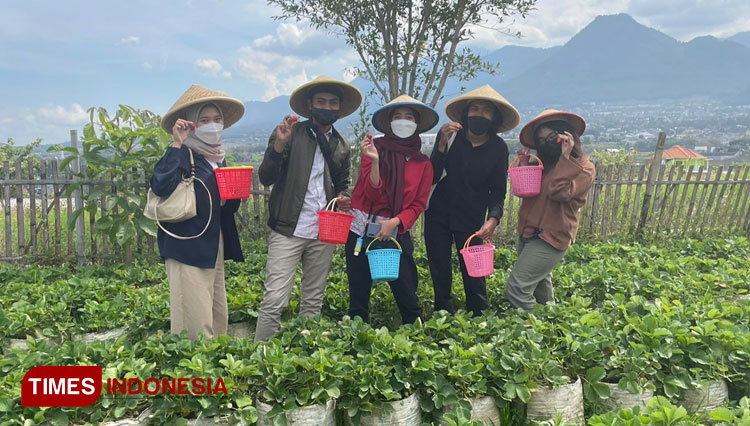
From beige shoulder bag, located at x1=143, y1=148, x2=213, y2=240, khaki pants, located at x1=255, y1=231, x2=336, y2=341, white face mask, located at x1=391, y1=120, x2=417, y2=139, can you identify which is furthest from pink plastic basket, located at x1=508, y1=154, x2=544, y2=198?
beige shoulder bag, located at x1=143, y1=148, x2=213, y2=240

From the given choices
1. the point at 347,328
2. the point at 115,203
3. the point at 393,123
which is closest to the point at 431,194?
the point at 393,123

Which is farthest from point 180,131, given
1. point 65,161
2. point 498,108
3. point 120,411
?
point 65,161

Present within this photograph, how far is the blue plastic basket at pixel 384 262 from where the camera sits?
3.28m

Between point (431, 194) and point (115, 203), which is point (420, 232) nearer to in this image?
point (431, 194)

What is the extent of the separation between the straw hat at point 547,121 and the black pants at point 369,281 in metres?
1.26

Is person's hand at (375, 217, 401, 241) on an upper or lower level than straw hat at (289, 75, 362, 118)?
lower

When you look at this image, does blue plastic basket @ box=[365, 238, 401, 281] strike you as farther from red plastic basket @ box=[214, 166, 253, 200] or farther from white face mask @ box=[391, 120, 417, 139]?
red plastic basket @ box=[214, 166, 253, 200]

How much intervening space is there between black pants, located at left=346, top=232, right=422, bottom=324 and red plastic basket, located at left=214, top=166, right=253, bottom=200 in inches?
33.5

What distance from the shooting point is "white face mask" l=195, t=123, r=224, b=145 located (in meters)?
A: 3.12

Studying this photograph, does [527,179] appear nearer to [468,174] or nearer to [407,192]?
[468,174]

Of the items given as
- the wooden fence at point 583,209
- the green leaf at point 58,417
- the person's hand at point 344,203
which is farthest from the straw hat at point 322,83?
the wooden fence at point 583,209

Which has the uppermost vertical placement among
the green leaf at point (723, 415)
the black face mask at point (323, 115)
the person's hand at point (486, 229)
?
the black face mask at point (323, 115)

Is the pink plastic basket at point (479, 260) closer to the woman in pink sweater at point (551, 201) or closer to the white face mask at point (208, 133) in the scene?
the woman in pink sweater at point (551, 201)

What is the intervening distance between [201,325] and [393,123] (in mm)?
1918
